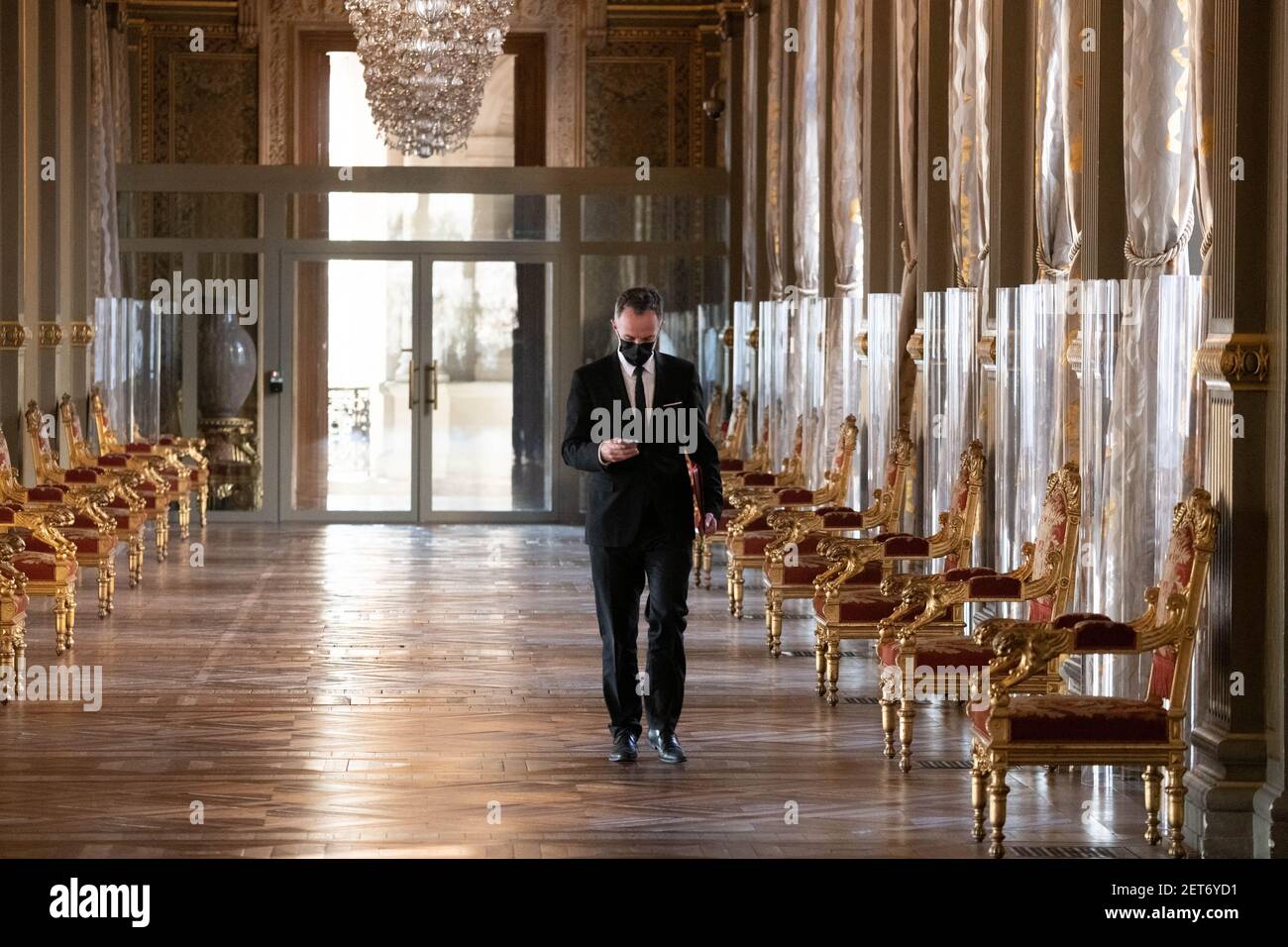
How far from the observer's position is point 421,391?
1619 centimetres

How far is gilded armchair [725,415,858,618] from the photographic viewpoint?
33.1ft

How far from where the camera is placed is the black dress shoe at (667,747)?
20.8ft

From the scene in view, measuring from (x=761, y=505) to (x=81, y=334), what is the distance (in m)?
5.80

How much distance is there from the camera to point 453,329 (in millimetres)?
16156

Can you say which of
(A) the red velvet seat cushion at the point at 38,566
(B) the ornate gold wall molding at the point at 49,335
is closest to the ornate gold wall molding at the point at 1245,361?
(A) the red velvet seat cushion at the point at 38,566

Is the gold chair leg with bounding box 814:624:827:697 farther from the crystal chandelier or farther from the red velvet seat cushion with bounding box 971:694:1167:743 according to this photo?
the crystal chandelier

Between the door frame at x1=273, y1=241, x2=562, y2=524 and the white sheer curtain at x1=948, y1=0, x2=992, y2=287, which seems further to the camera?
the door frame at x1=273, y1=241, x2=562, y2=524

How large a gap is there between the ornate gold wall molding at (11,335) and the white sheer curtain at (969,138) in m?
5.64

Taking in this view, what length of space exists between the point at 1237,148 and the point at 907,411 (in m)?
4.56

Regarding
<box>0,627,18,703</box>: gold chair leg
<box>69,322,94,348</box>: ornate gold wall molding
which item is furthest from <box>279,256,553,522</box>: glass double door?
<box>0,627,18,703</box>: gold chair leg

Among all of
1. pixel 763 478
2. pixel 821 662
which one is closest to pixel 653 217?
pixel 763 478

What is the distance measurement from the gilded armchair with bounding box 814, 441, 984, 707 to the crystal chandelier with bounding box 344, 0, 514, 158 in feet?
16.0

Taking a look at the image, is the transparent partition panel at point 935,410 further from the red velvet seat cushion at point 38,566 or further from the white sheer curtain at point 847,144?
the red velvet seat cushion at point 38,566
